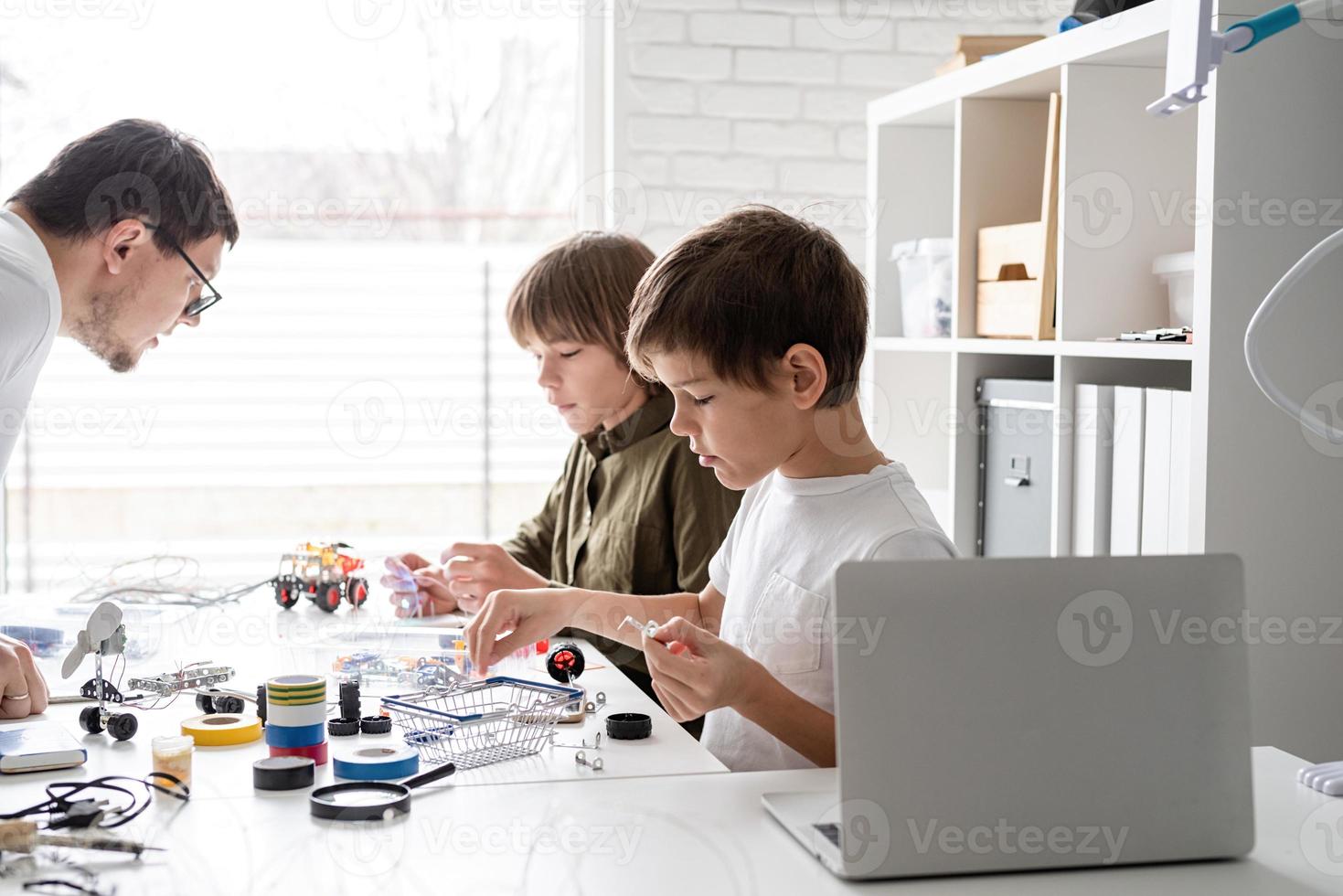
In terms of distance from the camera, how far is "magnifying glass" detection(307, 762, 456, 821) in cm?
103

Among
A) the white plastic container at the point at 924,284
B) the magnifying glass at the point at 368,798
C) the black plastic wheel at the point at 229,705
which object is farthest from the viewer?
the white plastic container at the point at 924,284

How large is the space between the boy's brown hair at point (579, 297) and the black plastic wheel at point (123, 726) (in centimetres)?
87

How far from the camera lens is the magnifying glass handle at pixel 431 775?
3.66 feet

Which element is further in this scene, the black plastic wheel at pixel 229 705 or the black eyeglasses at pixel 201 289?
the black eyeglasses at pixel 201 289

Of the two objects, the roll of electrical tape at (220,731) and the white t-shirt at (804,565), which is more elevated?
the white t-shirt at (804,565)

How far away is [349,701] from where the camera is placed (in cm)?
135

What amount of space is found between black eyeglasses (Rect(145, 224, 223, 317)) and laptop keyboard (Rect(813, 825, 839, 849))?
4.50 feet

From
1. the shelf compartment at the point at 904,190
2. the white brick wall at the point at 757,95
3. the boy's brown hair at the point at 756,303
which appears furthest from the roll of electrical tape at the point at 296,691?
the white brick wall at the point at 757,95

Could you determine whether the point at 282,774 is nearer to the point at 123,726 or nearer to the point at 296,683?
the point at 296,683

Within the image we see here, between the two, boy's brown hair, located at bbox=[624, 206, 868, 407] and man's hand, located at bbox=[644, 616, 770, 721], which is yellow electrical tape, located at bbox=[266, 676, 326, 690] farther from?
boy's brown hair, located at bbox=[624, 206, 868, 407]

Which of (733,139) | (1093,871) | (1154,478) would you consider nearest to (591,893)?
(1093,871)

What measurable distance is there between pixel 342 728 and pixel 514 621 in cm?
23

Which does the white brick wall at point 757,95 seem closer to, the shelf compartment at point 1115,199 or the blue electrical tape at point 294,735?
the shelf compartment at point 1115,199

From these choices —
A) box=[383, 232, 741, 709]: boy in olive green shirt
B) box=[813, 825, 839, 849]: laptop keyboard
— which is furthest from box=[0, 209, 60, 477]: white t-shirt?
box=[813, 825, 839, 849]: laptop keyboard
